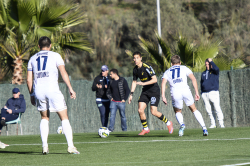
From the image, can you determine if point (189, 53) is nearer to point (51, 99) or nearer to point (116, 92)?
point (116, 92)

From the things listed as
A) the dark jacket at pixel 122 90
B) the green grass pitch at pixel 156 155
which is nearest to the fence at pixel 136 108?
→ the dark jacket at pixel 122 90

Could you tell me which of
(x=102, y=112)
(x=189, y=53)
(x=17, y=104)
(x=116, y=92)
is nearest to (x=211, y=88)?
(x=189, y=53)

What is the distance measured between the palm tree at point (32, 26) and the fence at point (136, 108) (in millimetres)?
1540

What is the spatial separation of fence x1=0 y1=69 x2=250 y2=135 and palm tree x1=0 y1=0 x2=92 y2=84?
1.54 m

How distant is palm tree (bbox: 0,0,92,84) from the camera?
51.6 feet

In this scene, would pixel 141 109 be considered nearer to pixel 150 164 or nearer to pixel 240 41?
pixel 150 164

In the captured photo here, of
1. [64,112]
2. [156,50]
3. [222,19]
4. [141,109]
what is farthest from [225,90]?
[222,19]

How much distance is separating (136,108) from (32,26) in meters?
4.98

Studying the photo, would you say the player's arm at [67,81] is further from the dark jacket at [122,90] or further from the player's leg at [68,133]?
the dark jacket at [122,90]

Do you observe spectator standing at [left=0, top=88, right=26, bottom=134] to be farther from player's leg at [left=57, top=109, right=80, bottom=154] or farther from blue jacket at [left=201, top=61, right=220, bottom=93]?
player's leg at [left=57, top=109, right=80, bottom=154]

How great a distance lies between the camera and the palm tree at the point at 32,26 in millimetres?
15742

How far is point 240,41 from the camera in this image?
36.1m

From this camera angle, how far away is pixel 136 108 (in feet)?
54.1

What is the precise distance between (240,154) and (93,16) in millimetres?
40393
